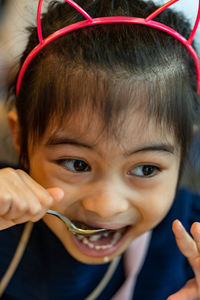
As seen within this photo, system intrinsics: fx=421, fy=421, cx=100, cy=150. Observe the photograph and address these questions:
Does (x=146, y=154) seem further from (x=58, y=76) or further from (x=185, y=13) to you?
(x=185, y=13)

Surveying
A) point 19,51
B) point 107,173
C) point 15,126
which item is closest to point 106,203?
point 107,173

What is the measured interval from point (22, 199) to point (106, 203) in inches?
5.8

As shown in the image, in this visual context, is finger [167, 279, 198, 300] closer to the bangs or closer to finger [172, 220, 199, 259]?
finger [172, 220, 199, 259]

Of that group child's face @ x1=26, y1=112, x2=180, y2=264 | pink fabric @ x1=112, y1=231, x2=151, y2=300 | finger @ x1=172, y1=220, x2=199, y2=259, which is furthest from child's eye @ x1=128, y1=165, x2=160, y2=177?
pink fabric @ x1=112, y1=231, x2=151, y2=300

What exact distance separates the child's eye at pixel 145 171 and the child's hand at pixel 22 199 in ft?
0.56

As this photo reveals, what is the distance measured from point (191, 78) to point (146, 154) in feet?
0.52

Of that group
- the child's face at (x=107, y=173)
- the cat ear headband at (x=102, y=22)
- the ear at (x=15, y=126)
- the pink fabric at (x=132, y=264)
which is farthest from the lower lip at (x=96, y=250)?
the cat ear headband at (x=102, y=22)

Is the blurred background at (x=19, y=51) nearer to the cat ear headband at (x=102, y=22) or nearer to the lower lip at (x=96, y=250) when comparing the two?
the cat ear headband at (x=102, y=22)

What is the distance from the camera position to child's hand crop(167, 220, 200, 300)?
24.1 inches

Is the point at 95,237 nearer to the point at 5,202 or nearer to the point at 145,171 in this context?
the point at 145,171

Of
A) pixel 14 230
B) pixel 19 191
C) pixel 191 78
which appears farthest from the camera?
pixel 14 230

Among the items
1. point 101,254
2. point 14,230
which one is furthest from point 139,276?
point 14,230

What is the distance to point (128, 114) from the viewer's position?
0.62 m

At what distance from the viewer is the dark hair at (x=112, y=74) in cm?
62
